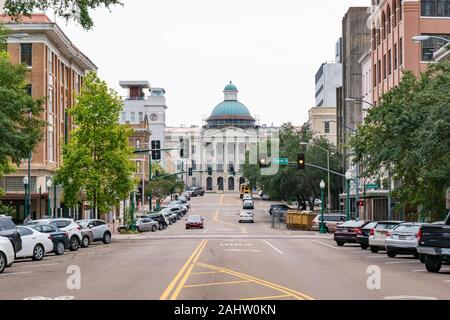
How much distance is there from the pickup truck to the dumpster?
5267 centimetres

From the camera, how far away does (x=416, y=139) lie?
36.1 meters

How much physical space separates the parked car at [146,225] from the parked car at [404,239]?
44145 mm

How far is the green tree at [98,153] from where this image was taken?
2330 inches

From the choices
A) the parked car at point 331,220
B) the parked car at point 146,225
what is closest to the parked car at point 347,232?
the parked car at point 331,220

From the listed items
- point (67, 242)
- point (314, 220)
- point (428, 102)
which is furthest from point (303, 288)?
point (314, 220)

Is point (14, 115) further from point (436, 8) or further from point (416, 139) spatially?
point (436, 8)

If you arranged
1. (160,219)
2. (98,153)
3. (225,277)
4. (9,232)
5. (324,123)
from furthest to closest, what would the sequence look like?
(324,123)
(160,219)
(98,153)
(9,232)
(225,277)

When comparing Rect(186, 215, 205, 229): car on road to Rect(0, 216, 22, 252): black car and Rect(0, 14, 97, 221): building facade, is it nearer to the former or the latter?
Rect(0, 14, 97, 221): building facade

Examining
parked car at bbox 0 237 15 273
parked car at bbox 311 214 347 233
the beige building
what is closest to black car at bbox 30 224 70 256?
parked car at bbox 0 237 15 273

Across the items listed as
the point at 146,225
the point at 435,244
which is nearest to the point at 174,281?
the point at 435,244

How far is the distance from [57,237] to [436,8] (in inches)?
1586

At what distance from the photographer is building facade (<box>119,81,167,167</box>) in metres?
187

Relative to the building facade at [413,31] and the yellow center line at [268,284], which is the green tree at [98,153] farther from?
the yellow center line at [268,284]

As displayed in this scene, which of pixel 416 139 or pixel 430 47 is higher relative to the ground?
pixel 430 47
